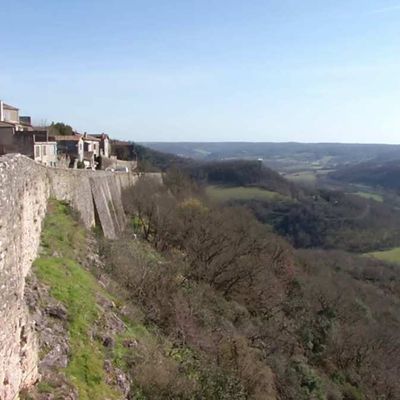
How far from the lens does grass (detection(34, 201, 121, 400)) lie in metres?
10.8

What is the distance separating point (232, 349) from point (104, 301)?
4726 mm

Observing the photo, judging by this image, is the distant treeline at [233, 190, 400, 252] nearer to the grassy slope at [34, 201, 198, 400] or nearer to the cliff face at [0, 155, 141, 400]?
the grassy slope at [34, 201, 198, 400]

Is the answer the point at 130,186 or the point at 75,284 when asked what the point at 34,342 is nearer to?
the point at 75,284

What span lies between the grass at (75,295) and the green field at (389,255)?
62725mm

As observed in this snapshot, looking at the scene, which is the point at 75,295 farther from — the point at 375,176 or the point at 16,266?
the point at 375,176

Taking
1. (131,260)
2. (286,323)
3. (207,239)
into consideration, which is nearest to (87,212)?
(131,260)

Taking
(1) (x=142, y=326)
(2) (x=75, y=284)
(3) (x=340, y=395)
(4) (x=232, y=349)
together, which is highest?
(2) (x=75, y=284)

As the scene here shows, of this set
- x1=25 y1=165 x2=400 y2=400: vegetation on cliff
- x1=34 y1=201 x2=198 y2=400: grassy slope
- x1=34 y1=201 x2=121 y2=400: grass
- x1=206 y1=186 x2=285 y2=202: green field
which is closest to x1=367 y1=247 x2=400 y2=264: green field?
x1=206 y1=186 x2=285 y2=202: green field

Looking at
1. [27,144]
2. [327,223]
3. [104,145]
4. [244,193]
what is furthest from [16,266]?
[244,193]

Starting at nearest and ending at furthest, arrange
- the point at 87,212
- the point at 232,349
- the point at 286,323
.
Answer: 1. the point at 232,349
2. the point at 87,212
3. the point at 286,323

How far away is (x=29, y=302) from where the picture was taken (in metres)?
11.4

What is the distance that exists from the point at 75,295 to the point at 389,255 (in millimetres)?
70436

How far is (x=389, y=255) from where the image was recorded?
76.8m

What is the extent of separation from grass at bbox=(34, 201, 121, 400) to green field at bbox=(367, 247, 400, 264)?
62725 mm
